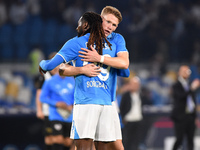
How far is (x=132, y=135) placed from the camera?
34.1ft

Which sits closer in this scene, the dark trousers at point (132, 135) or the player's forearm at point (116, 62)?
the player's forearm at point (116, 62)

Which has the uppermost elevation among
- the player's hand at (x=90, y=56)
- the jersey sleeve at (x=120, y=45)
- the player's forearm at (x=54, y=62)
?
the jersey sleeve at (x=120, y=45)

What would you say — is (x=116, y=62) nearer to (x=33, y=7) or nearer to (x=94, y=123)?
(x=94, y=123)

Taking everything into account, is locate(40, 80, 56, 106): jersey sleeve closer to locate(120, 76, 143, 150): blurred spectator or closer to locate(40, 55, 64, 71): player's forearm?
locate(40, 55, 64, 71): player's forearm

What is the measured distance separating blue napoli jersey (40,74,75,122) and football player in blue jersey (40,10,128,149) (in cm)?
289

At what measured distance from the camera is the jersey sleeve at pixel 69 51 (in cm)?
389

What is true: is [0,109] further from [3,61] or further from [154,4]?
[154,4]

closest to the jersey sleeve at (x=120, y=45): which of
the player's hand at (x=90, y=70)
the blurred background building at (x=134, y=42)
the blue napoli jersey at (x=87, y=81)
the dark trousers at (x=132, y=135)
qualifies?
the blue napoli jersey at (x=87, y=81)

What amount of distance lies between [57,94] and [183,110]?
333cm

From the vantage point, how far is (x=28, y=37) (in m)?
14.0

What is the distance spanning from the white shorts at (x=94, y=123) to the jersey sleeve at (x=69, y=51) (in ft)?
1.54

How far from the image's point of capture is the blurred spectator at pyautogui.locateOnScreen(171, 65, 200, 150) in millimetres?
9008

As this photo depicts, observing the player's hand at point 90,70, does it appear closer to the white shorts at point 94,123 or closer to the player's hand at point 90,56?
the player's hand at point 90,56

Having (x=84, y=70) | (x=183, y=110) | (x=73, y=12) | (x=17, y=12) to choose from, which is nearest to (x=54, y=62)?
(x=84, y=70)
